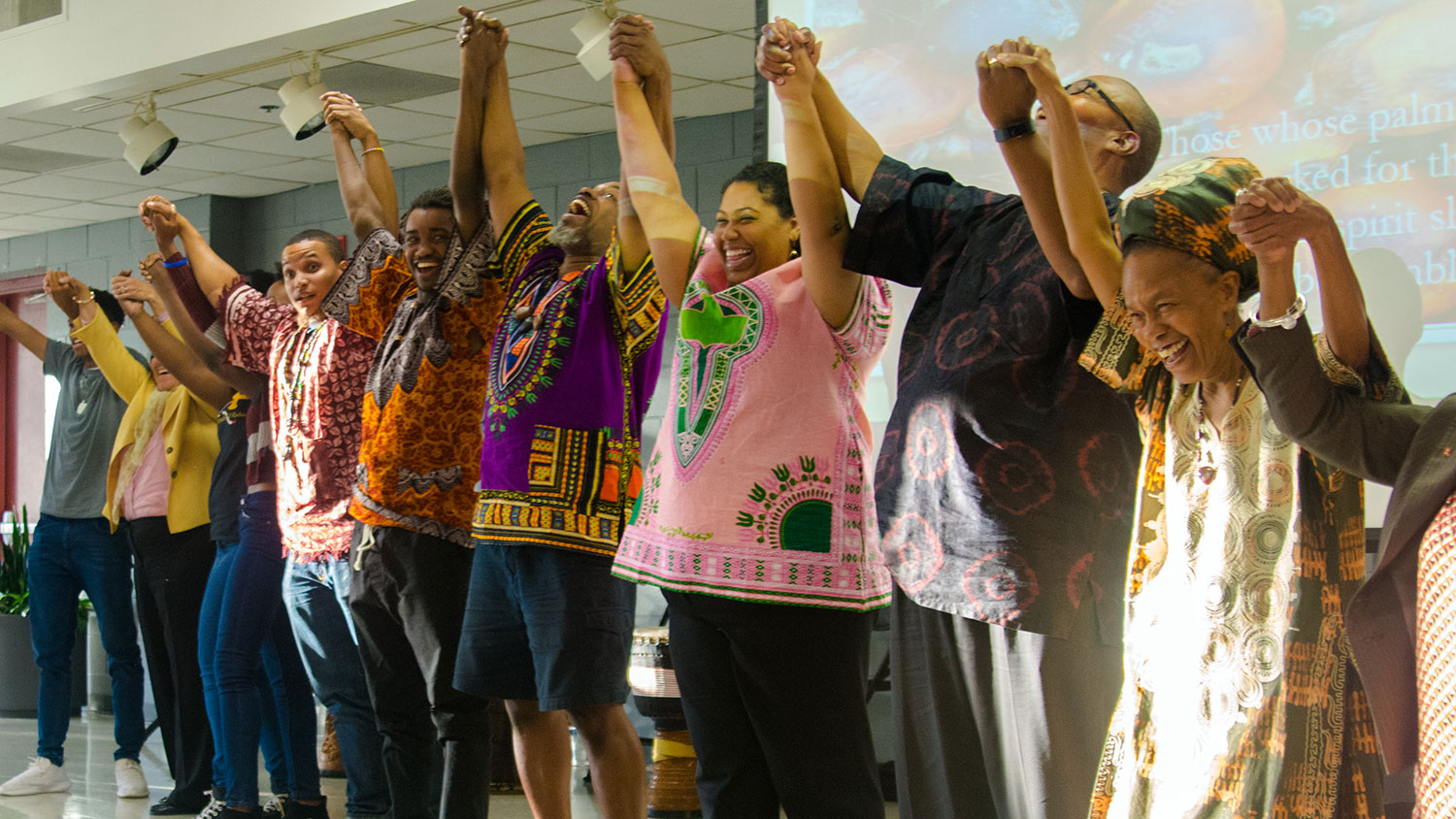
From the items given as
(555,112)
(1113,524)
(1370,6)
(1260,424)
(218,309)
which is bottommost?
(1113,524)

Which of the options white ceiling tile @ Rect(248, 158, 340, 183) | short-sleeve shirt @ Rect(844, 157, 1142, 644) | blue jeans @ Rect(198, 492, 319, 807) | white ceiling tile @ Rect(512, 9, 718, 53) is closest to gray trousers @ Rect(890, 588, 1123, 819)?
short-sleeve shirt @ Rect(844, 157, 1142, 644)

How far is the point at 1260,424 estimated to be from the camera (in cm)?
148

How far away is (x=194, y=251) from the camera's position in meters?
3.65

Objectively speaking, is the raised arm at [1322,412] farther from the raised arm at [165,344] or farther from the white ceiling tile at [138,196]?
the white ceiling tile at [138,196]

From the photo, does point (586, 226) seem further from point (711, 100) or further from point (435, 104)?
point (435, 104)

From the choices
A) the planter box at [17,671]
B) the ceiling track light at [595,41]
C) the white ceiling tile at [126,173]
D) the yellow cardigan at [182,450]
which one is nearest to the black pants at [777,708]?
the ceiling track light at [595,41]

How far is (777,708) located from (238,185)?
681 centimetres

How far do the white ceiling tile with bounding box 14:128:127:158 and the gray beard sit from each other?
4885 mm

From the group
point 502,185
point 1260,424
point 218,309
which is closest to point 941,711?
point 1260,424

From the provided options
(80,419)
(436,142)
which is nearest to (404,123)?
(436,142)

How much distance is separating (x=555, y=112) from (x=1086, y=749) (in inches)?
206

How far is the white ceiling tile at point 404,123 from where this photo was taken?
6.48 metres

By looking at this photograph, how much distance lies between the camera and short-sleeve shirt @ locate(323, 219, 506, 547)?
2734mm

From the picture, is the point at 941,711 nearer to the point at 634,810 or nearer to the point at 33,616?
the point at 634,810
